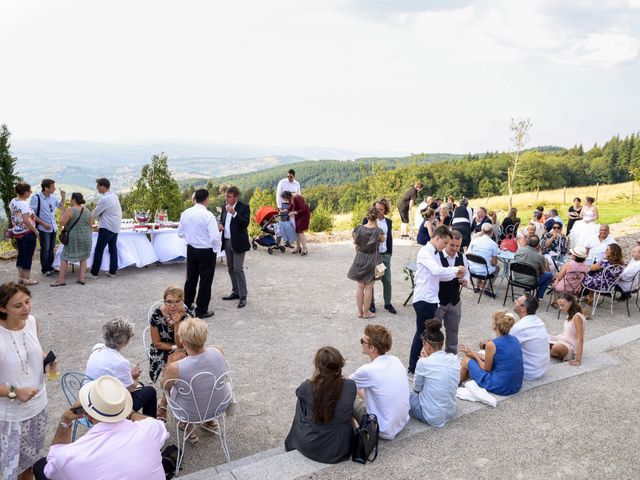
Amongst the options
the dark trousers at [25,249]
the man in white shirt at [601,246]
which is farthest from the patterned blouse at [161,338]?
the man in white shirt at [601,246]

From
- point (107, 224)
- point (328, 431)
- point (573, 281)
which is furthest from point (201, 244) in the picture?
Result: point (573, 281)

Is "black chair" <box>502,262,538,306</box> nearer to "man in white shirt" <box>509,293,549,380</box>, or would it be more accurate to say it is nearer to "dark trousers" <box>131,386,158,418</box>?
"man in white shirt" <box>509,293,549,380</box>

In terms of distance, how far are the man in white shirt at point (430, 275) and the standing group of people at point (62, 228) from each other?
5636 millimetres

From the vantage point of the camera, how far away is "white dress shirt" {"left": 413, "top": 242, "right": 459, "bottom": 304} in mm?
5289

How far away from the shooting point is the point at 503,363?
487 centimetres

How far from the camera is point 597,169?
7612 cm

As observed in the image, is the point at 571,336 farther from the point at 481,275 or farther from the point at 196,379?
the point at 196,379

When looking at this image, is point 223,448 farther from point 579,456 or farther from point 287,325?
point 287,325

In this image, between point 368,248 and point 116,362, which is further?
point 368,248

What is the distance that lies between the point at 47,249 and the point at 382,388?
7.15 meters

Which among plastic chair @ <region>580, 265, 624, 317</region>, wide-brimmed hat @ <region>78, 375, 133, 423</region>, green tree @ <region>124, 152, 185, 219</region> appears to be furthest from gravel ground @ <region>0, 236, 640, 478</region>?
green tree @ <region>124, 152, 185, 219</region>

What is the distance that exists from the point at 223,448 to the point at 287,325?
331 cm

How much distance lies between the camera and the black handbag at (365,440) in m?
3.66

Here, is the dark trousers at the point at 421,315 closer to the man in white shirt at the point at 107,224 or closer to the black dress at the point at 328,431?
the black dress at the point at 328,431
